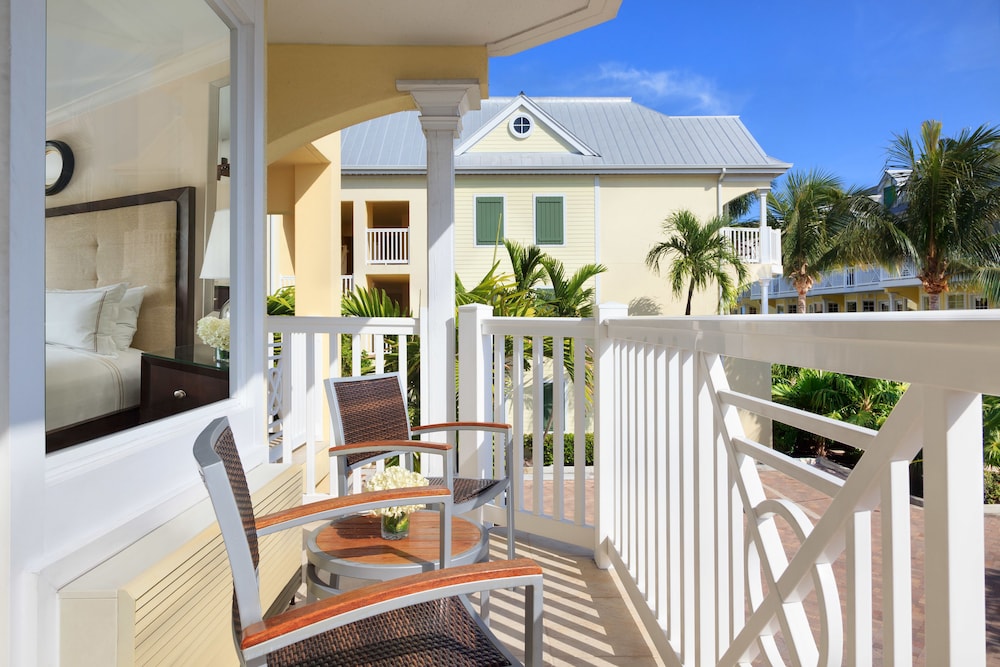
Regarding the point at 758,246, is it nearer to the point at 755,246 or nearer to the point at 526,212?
the point at 755,246

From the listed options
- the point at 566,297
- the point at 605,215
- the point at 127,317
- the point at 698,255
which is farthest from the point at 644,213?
the point at 127,317

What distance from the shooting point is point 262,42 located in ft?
7.99

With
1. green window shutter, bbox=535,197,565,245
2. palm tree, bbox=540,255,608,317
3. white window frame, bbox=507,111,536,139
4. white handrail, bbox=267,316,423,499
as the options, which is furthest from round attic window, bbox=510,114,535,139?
white handrail, bbox=267,316,423,499

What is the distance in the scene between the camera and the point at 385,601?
108cm

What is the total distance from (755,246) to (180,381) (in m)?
16.1

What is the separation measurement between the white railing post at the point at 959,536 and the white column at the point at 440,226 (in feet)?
9.93

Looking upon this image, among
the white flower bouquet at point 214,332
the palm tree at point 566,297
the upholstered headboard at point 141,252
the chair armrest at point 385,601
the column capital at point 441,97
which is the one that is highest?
the column capital at point 441,97

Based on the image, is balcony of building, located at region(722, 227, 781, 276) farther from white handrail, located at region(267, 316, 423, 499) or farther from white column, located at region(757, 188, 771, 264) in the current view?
white handrail, located at region(267, 316, 423, 499)

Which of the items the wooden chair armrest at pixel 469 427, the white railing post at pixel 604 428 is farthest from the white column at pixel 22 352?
the white railing post at pixel 604 428

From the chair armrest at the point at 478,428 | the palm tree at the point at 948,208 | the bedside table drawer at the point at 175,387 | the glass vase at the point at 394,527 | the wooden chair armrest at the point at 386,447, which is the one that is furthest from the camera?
the palm tree at the point at 948,208

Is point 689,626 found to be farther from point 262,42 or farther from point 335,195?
point 335,195

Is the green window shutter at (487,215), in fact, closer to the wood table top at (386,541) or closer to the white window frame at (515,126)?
the white window frame at (515,126)

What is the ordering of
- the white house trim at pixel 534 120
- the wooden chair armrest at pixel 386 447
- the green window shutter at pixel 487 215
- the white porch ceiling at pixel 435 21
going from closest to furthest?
1. the wooden chair armrest at pixel 386 447
2. the white porch ceiling at pixel 435 21
3. the green window shutter at pixel 487 215
4. the white house trim at pixel 534 120

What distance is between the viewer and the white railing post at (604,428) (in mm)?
2869
